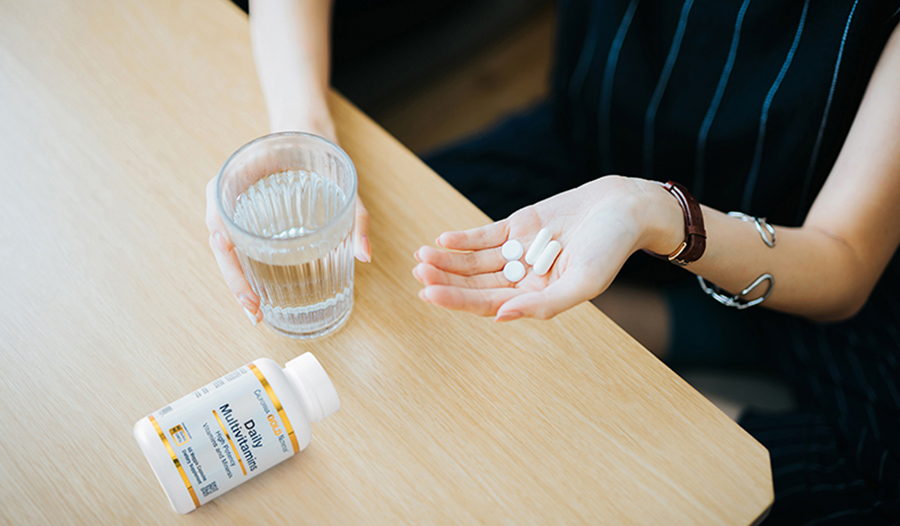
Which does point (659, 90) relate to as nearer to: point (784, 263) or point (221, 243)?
point (784, 263)

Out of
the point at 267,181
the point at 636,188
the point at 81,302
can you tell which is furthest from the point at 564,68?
the point at 81,302

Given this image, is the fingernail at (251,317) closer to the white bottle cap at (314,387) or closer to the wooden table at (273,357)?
the wooden table at (273,357)

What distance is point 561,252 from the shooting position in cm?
66

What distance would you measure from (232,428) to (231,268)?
183mm

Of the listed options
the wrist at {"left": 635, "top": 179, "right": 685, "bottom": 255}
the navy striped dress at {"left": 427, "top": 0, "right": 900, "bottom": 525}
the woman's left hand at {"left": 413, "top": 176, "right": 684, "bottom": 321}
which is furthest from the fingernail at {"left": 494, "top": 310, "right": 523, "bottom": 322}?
the navy striped dress at {"left": 427, "top": 0, "right": 900, "bottom": 525}

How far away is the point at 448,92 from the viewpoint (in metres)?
2.00

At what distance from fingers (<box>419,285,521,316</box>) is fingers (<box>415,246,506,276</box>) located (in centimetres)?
5

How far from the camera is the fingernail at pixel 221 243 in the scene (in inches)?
24.2

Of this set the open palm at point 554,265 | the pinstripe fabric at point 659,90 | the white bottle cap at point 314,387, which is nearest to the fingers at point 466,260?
the open palm at point 554,265

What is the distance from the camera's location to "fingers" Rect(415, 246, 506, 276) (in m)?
0.60

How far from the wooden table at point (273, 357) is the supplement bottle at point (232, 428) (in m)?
0.04

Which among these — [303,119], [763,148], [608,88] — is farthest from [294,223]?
[763,148]

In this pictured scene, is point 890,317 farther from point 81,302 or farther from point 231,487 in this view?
point 81,302

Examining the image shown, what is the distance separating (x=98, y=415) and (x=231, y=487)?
0.54 feet
